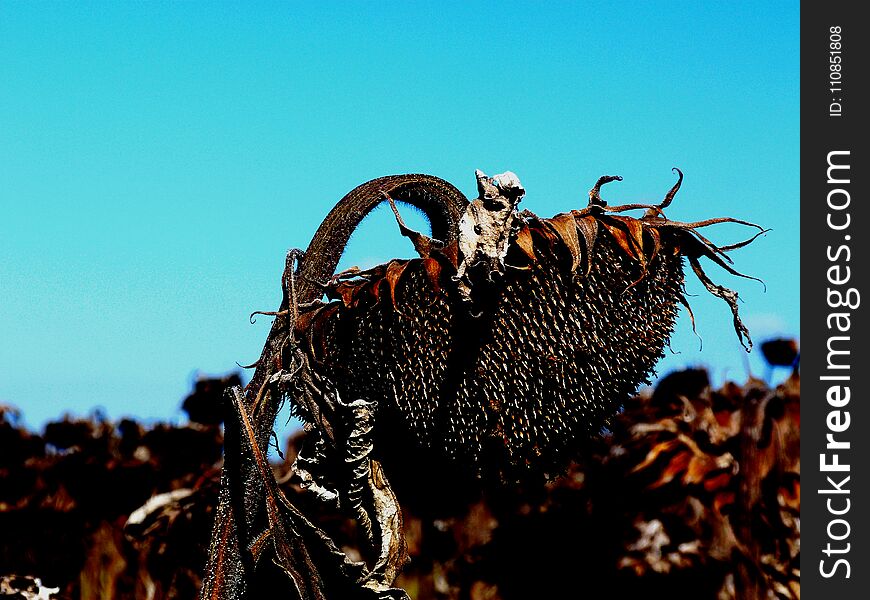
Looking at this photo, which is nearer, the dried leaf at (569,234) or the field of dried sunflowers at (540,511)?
the dried leaf at (569,234)

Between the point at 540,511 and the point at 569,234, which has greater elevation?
the point at 540,511

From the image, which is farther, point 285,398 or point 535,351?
point 285,398

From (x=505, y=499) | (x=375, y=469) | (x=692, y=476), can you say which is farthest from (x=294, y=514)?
(x=505, y=499)

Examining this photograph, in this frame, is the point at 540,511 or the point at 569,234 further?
the point at 540,511

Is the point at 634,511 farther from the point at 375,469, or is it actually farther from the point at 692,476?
the point at 375,469

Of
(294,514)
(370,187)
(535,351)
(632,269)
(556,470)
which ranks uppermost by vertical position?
(370,187)

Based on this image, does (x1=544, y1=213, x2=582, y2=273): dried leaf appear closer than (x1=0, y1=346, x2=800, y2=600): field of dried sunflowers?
Yes
